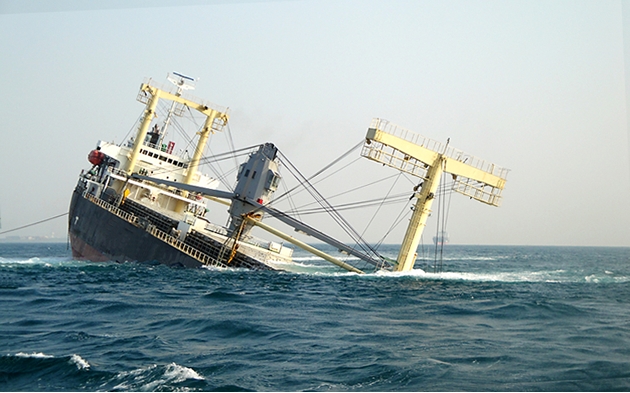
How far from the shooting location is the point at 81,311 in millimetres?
16391

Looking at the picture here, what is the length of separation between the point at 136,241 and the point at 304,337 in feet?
70.4

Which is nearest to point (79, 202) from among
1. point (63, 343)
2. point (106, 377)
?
point (63, 343)

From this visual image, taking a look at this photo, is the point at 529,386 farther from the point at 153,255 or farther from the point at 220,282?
the point at 153,255

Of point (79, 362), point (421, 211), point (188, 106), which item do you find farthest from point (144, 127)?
point (79, 362)

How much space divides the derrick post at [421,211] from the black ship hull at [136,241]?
7687 mm

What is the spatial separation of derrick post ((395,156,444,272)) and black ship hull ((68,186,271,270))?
25.2 feet

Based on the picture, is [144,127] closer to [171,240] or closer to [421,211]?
[171,240]

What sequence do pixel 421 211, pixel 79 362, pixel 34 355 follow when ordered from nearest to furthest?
1. pixel 79 362
2. pixel 34 355
3. pixel 421 211

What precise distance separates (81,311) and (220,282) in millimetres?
8125

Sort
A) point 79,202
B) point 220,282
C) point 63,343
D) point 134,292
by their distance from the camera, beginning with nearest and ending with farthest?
point 63,343
point 134,292
point 220,282
point 79,202

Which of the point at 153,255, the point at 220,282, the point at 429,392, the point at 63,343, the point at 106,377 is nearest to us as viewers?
the point at 429,392

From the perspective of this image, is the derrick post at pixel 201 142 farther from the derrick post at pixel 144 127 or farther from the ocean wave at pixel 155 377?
the ocean wave at pixel 155 377

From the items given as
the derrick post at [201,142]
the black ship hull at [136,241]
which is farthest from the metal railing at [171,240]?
the derrick post at [201,142]

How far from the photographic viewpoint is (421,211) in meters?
28.3
